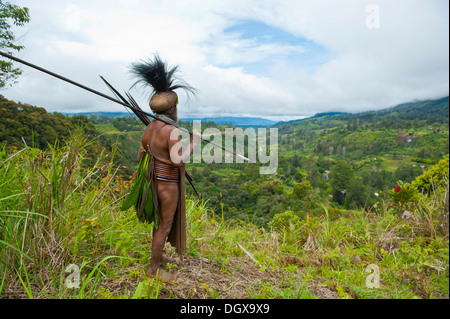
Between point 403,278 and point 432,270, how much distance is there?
21.3 inches

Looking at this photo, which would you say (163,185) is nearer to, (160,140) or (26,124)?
(160,140)

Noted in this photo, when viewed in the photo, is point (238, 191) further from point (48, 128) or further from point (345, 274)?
point (345, 274)

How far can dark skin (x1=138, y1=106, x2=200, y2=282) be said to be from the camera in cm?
238

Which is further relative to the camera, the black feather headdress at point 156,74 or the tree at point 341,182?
the tree at point 341,182

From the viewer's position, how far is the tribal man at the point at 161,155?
7.85 ft

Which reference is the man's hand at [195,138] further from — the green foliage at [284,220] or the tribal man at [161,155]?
the green foliage at [284,220]

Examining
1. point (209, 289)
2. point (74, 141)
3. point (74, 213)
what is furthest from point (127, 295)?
point (74, 141)

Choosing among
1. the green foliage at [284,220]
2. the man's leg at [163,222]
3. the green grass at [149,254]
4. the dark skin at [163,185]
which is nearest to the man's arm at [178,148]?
the dark skin at [163,185]

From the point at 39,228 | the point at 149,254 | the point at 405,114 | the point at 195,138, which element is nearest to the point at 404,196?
the point at 195,138

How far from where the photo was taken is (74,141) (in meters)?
2.71

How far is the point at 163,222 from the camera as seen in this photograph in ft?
8.19

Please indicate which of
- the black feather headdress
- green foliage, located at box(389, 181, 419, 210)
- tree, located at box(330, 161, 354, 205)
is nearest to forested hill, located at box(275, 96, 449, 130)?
tree, located at box(330, 161, 354, 205)

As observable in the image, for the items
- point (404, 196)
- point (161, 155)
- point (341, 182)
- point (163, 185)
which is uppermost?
point (161, 155)

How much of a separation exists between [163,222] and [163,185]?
0.36m
